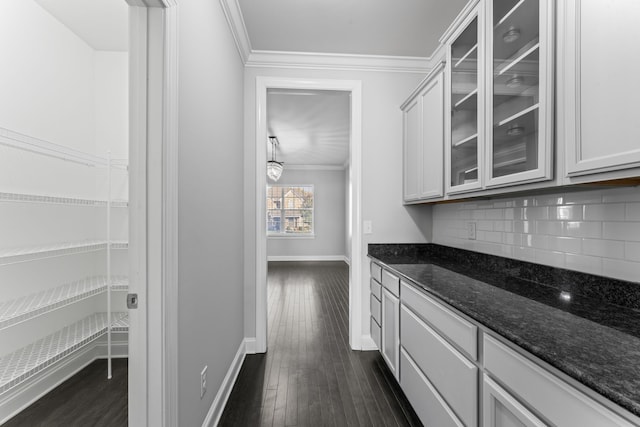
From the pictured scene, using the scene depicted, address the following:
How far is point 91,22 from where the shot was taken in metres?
2.00

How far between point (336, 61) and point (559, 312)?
2557mm

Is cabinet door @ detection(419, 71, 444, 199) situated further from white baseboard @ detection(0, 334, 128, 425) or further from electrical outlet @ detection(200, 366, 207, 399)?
white baseboard @ detection(0, 334, 128, 425)

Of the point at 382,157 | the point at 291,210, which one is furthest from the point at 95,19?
the point at 291,210

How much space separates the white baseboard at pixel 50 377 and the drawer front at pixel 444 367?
2.30 m

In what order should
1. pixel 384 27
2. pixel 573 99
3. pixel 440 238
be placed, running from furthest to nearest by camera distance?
pixel 440 238 < pixel 384 27 < pixel 573 99

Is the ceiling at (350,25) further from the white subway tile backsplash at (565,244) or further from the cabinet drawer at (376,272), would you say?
the cabinet drawer at (376,272)

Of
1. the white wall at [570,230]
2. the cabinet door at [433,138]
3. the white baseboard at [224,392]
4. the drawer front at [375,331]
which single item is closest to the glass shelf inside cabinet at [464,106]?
the cabinet door at [433,138]

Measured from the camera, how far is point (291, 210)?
27.0 feet

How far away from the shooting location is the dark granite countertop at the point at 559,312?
0.66 meters

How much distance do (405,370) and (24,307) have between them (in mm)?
2337

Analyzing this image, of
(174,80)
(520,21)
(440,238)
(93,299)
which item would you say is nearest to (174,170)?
(174,80)

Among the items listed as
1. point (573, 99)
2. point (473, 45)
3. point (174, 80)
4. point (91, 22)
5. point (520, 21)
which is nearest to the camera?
point (573, 99)

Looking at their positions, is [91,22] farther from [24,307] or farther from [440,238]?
[440,238]

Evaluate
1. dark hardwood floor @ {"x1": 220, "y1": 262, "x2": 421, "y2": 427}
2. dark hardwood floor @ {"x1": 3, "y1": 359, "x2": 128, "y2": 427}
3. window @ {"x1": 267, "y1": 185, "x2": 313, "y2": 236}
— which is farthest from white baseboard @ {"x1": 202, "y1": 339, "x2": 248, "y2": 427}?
window @ {"x1": 267, "y1": 185, "x2": 313, "y2": 236}
